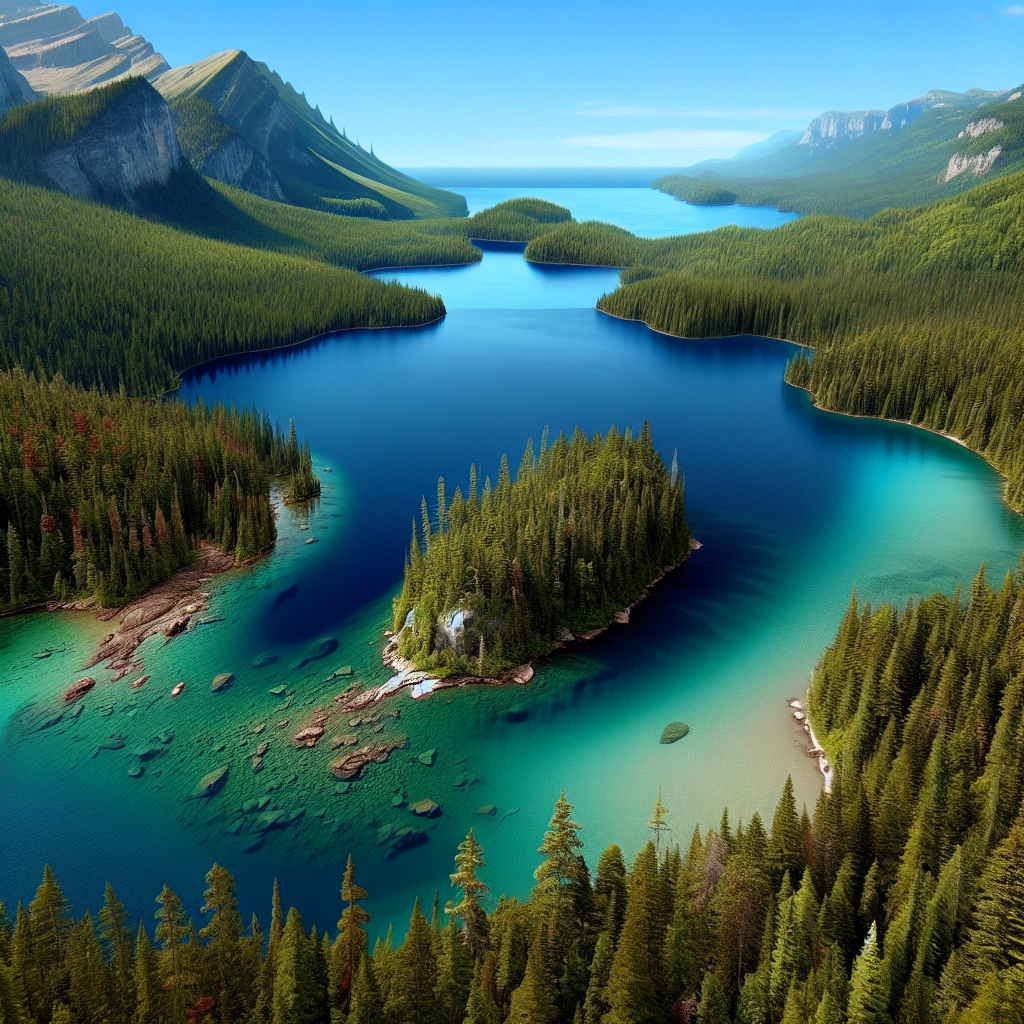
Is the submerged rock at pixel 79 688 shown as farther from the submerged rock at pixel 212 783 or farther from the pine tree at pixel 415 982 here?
the pine tree at pixel 415 982

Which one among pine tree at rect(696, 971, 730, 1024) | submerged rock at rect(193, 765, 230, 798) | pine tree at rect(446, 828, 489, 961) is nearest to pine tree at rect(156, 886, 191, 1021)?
pine tree at rect(446, 828, 489, 961)

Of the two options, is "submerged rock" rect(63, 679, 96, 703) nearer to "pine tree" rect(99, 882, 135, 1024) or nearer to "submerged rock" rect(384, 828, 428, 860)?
"pine tree" rect(99, 882, 135, 1024)

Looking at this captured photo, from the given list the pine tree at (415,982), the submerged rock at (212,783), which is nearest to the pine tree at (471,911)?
the pine tree at (415,982)

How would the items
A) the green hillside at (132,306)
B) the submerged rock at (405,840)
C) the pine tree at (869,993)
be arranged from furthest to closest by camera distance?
the green hillside at (132,306) → the submerged rock at (405,840) → the pine tree at (869,993)

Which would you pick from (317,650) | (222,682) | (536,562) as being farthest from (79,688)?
(536,562)

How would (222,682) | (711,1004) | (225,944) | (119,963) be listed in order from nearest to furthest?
(711,1004) → (119,963) → (225,944) → (222,682)

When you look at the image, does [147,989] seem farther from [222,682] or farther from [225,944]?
[222,682]
